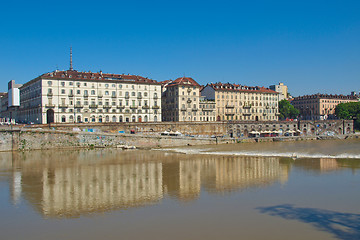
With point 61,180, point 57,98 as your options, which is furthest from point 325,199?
point 57,98

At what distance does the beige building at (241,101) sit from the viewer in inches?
4109

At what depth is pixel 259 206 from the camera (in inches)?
936

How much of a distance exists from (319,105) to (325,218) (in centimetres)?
14131

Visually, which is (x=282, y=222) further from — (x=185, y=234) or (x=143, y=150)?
(x=143, y=150)

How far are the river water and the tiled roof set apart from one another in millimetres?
35018

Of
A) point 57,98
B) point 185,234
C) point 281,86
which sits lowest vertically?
point 185,234

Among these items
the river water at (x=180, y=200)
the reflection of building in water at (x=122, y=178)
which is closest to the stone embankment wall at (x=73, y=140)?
the reflection of building in water at (x=122, y=178)

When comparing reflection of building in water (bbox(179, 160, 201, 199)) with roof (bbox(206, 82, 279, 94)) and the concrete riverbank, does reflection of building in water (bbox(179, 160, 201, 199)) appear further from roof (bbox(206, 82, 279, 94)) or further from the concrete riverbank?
roof (bbox(206, 82, 279, 94))

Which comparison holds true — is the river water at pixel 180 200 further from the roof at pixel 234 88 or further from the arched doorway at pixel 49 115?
the roof at pixel 234 88

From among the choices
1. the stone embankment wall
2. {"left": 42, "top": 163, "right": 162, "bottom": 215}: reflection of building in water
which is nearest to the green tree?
the stone embankment wall

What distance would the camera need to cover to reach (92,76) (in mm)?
81625

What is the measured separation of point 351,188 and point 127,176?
69.5 ft

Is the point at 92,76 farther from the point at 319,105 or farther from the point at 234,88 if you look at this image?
the point at 319,105

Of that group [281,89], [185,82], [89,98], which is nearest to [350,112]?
[281,89]
